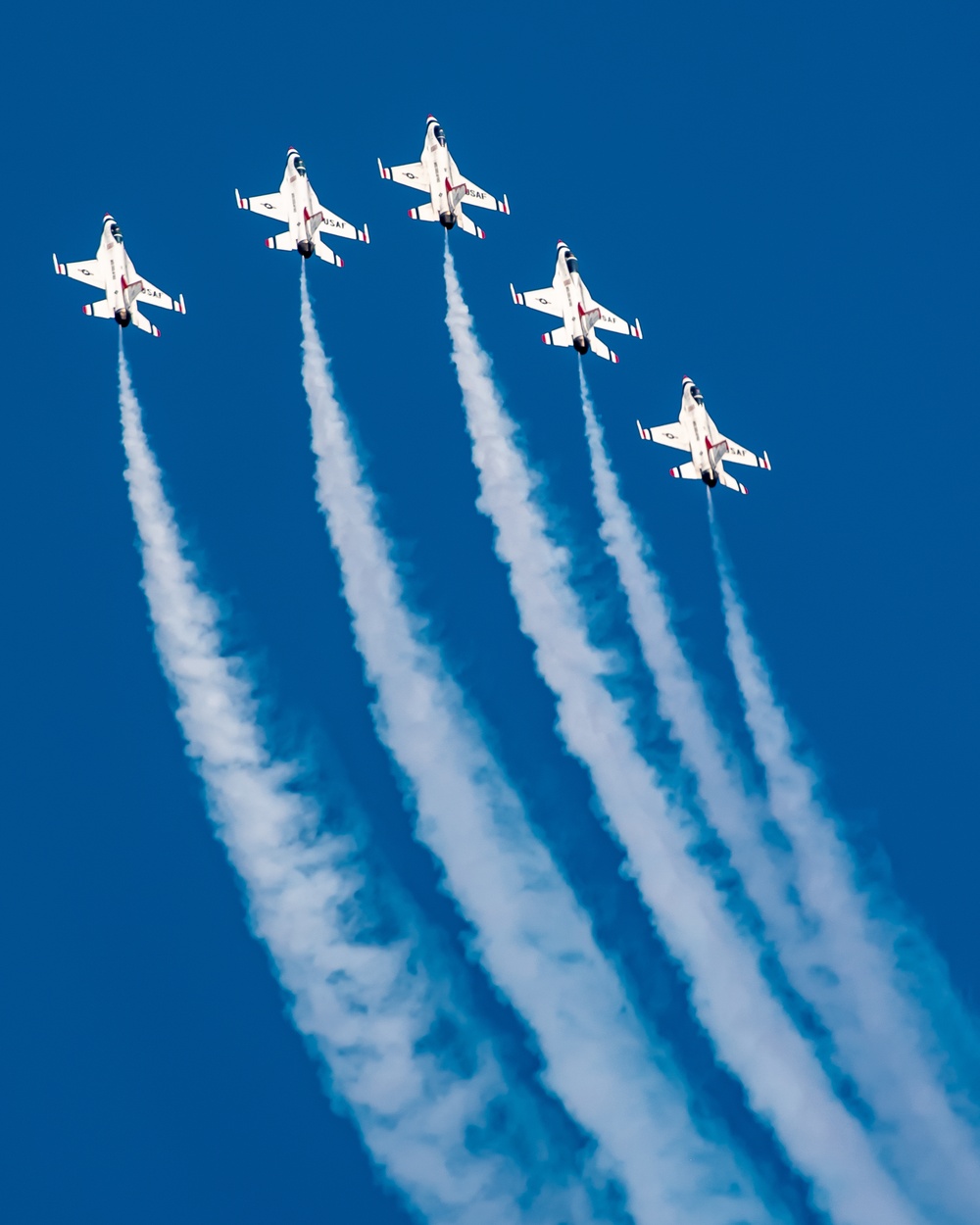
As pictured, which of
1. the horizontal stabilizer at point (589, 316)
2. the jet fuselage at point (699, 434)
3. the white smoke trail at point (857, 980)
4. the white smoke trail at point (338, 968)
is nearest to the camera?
the white smoke trail at point (338, 968)

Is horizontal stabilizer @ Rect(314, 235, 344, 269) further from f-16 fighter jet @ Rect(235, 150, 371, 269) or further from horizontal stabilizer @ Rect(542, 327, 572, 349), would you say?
horizontal stabilizer @ Rect(542, 327, 572, 349)

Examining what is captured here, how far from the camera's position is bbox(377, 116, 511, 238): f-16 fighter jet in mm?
75688

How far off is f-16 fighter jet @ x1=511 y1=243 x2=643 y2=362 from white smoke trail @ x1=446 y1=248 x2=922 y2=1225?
11.5 ft

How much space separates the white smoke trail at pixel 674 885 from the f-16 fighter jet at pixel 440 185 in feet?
23.1

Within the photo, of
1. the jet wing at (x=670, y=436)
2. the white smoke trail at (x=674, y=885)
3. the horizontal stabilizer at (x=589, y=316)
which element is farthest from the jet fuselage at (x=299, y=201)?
the jet wing at (x=670, y=436)

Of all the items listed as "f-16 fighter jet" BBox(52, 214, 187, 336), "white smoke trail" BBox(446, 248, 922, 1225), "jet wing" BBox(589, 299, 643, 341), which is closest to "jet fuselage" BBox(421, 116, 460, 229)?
"jet wing" BBox(589, 299, 643, 341)

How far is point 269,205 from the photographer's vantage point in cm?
7812

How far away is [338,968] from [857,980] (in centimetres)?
1502

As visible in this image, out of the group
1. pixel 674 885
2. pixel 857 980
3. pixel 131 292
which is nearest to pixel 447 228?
pixel 131 292

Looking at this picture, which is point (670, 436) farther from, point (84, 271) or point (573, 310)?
point (84, 271)

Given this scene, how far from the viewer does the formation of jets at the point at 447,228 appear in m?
74.2

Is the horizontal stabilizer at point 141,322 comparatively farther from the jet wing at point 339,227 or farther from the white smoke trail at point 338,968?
the white smoke trail at point 338,968

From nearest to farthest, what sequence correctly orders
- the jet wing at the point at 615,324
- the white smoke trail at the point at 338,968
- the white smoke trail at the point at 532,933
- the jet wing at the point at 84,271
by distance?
the white smoke trail at the point at 338,968
the white smoke trail at the point at 532,933
the jet wing at the point at 615,324
the jet wing at the point at 84,271

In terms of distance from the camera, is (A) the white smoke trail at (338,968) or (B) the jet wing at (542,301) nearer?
(A) the white smoke trail at (338,968)
